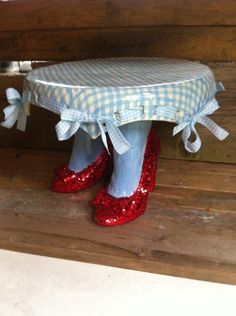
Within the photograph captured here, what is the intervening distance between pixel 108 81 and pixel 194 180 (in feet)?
1.59

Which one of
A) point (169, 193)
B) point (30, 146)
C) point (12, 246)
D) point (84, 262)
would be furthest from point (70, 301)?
point (30, 146)

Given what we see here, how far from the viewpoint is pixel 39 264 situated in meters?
0.82

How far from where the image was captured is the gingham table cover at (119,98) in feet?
2.06

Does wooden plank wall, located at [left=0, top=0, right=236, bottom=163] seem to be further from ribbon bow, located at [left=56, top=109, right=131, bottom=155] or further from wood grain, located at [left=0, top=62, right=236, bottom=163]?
ribbon bow, located at [left=56, top=109, right=131, bottom=155]

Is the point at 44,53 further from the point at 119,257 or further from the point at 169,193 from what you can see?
the point at 119,257

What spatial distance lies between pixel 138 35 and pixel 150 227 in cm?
52

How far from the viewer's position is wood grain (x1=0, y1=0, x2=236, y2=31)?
988mm

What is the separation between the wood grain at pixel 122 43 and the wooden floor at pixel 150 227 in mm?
332

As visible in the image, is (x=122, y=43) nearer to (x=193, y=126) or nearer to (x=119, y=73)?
(x=119, y=73)

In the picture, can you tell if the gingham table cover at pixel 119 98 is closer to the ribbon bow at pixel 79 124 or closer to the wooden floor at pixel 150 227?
the ribbon bow at pixel 79 124

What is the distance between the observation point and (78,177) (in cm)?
99

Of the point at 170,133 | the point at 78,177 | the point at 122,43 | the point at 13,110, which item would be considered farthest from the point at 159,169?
the point at 13,110

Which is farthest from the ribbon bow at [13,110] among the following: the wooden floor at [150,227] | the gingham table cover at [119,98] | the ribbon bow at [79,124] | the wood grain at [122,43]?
the wood grain at [122,43]

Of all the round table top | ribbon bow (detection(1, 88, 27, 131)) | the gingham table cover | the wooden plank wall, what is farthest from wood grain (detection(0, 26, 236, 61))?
ribbon bow (detection(1, 88, 27, 131))
